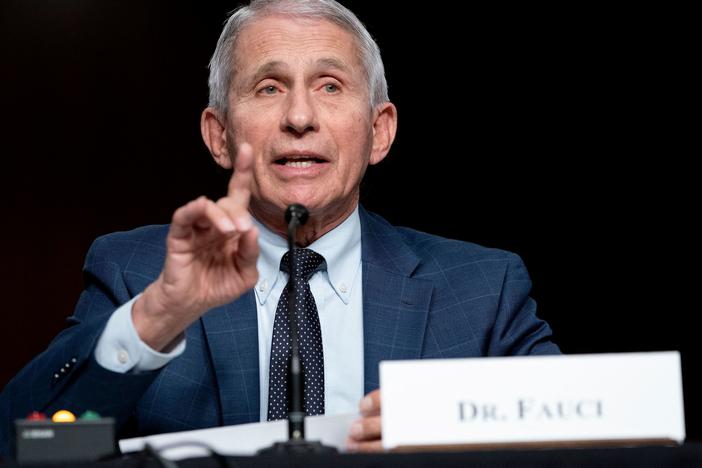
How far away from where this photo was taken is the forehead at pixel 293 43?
2135 millimetres

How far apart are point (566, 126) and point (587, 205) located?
A: 0.91ft

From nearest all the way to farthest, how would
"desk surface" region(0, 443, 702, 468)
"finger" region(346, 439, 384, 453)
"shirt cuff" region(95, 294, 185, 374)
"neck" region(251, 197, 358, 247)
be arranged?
"desk surface" region(0, 443, 702, 468) < "finger" region(346, 439, 384, 453) < "shirt cuff" region(95, 294, 185, 374) < "neck" region(251, 197, 358, 247)

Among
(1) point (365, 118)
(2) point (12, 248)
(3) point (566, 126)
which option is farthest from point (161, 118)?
(1) point (365, 118)

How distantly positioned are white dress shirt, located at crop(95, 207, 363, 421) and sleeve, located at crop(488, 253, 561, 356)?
0.26m

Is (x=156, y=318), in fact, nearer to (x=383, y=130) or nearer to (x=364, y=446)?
(x=364, y=446)

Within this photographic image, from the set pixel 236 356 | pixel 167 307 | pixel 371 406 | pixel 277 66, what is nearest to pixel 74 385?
pixel 167 307

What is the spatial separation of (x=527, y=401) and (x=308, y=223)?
102 cm

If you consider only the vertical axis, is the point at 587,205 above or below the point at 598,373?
above

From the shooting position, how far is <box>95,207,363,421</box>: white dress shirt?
1.99 metres

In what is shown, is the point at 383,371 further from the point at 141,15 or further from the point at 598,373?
the point at 141,15

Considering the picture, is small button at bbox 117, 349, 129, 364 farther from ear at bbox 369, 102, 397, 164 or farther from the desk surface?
ear at bbox 369, 102, 397, 164

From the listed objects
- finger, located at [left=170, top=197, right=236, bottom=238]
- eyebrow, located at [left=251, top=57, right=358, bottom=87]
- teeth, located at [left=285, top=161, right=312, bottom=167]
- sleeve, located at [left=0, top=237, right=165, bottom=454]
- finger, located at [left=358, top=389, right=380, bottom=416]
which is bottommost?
finger, located at [left=358, top=389, right=380, bottom=416]

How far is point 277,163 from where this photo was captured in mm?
2080

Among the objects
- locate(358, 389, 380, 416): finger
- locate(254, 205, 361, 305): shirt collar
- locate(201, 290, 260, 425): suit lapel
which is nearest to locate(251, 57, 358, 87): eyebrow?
locate(254, 205, 361, 305): shirt collar
